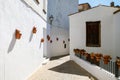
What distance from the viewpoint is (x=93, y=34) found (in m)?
9.28

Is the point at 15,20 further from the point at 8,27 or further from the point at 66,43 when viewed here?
the point at 66,43

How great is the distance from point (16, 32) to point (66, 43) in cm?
1087

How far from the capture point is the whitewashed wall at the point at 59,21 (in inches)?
476

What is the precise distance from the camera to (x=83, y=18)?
9.63m

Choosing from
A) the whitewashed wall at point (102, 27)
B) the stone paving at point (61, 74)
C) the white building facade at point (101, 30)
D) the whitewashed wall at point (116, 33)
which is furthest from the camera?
the whitewashed wall at point (102, 27)

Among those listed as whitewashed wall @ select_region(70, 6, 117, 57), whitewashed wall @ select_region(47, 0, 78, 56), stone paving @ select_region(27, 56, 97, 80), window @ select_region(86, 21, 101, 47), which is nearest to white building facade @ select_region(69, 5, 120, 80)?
whitewashed wall @ select_region(70, 6, 117, 57)

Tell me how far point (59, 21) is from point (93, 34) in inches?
190

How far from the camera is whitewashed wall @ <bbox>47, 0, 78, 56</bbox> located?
39.7 ft

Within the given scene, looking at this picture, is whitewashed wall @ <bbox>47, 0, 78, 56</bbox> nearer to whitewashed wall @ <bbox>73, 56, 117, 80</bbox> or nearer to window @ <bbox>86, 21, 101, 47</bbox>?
window @ <bbox>86, 21, 101, 47</bbox>

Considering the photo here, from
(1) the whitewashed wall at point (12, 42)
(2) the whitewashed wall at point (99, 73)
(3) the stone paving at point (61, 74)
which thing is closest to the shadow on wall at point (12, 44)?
(1) the whitewashed wall at point (12, 42)

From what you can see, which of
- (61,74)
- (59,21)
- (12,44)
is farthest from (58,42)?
(12,44)

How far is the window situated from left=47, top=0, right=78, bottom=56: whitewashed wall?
Answer: 3305 millimetres

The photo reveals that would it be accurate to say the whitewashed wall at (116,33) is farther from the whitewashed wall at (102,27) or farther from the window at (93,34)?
the window at (93,34)

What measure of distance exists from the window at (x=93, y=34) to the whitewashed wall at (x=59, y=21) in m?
3.30
